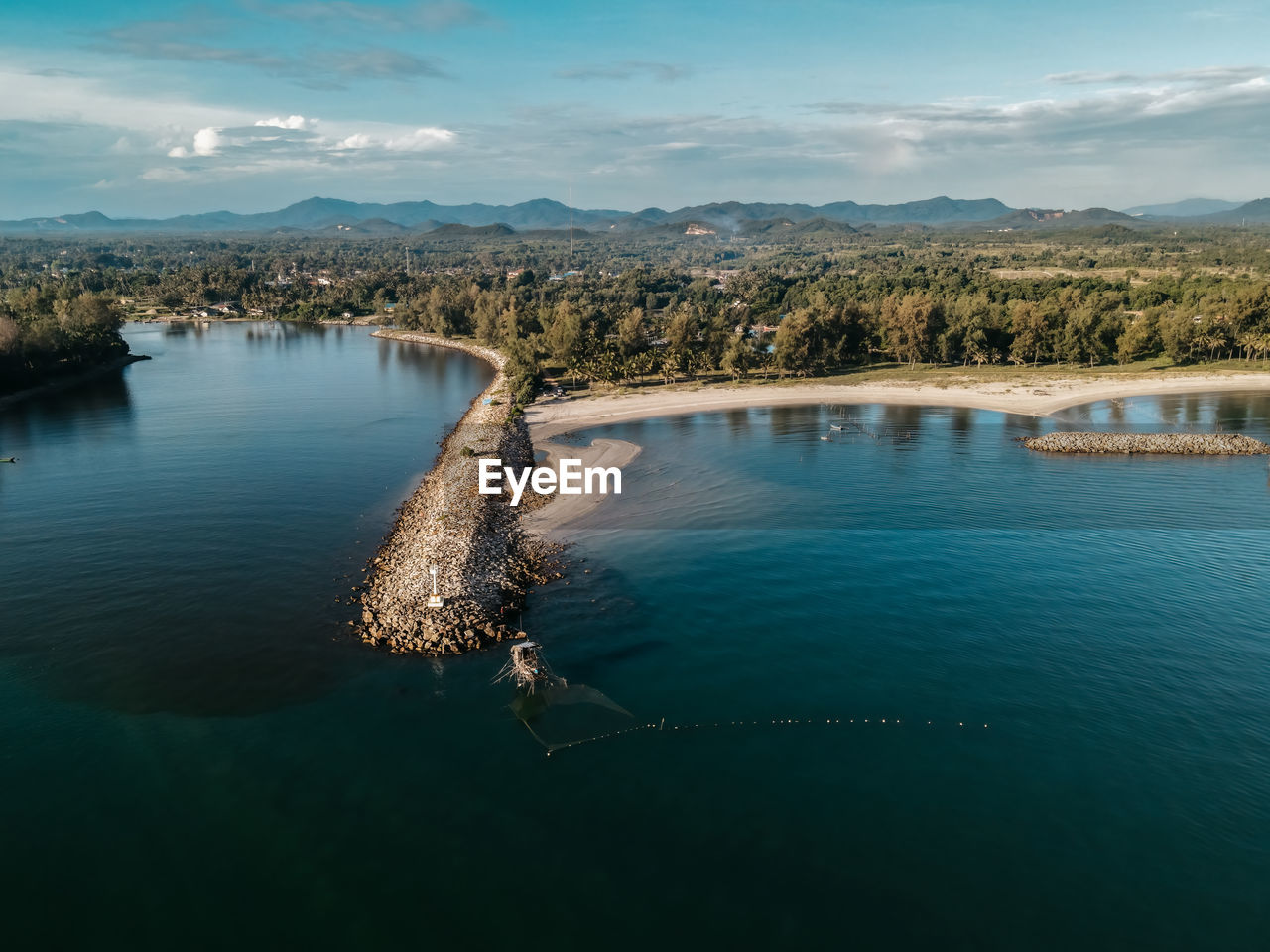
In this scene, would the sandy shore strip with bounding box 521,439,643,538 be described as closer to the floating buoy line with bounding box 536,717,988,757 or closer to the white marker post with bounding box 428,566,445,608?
the white marker post with bounding box 428,566,445,608

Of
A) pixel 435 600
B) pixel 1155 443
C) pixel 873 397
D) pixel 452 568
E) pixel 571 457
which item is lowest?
pixel 435 600

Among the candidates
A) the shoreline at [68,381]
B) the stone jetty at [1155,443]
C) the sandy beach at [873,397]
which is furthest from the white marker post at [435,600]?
the shoreline at [68,381]

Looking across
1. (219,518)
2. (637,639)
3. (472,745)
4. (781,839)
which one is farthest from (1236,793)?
(219,518)

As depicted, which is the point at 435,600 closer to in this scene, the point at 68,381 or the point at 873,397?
the point at 873,397

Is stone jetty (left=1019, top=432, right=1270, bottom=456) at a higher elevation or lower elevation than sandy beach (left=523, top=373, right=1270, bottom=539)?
lower

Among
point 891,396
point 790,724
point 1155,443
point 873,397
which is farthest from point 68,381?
point 1155,443

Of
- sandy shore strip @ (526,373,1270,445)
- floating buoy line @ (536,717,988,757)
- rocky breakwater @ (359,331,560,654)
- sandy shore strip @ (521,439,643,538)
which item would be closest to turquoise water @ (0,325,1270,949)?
floating buoy line @ (536,717,988,757)
